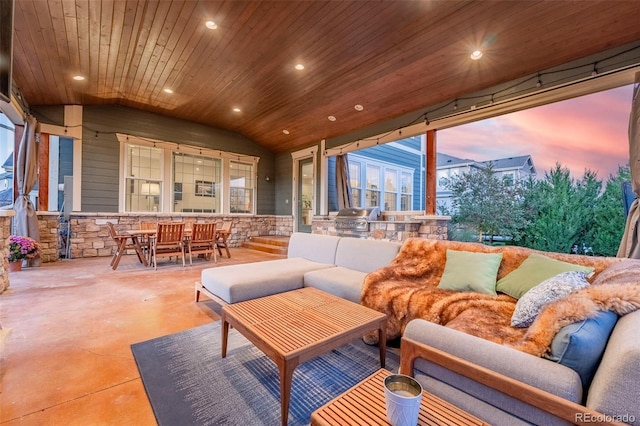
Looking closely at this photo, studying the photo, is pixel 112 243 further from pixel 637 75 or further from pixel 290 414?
pixel 637 75

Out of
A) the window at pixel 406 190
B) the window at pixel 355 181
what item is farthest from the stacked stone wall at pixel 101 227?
the window at pixel 406 190

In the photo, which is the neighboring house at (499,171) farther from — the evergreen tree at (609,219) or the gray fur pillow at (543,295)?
the gray fur pillow at (543,295)

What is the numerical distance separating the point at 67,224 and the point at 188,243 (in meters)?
2.95

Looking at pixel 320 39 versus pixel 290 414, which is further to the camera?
pixel 320 39

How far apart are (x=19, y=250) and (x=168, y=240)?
2249 millimetres

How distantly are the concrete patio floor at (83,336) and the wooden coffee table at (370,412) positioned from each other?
1081 mm

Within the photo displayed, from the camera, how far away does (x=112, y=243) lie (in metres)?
6.27

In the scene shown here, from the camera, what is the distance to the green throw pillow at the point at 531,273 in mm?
1850

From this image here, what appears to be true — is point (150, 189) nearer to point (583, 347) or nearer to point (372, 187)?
point (372, 187)

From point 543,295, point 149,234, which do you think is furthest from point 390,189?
point 543,295

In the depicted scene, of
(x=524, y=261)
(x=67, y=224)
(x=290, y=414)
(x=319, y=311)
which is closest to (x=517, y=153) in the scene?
(x=524, y=261)

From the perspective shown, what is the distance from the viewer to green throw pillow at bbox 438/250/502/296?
7.06 ft

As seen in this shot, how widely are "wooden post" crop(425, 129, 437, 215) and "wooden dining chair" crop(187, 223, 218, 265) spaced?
4.22 metres

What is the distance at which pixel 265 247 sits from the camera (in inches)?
282
